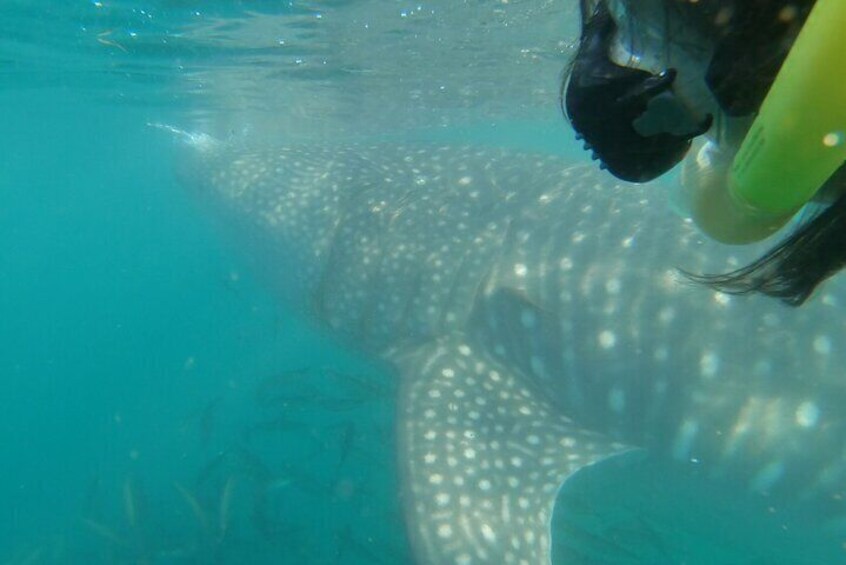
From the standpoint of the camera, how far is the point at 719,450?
14.7 ft

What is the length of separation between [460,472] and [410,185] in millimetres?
3099

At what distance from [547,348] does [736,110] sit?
4.04 metres

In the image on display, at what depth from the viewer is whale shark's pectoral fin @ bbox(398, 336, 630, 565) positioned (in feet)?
13.3

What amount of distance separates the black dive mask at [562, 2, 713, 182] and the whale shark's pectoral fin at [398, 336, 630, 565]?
328 centimetres

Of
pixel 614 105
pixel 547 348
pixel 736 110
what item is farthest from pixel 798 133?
pixel 547 348

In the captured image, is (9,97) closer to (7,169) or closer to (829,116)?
(829,116)

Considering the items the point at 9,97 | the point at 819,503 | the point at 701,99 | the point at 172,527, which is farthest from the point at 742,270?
the point at 9,97

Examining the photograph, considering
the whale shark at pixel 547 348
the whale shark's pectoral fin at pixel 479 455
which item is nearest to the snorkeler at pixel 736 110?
the whale shark's pectoral fin at pixel 479 455

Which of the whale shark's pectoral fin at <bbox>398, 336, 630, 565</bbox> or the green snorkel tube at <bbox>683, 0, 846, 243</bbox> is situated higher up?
the green snorkel tube at <bbox>683, 0, 846, 243</bbox>

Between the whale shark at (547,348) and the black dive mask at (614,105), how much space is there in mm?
3277

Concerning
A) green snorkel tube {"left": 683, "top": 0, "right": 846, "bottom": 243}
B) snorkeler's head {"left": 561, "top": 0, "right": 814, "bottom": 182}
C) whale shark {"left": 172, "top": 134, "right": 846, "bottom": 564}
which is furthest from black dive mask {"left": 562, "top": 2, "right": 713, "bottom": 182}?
whale shark {"left": 172, "top": 134, "right": 846, "bottom": 564}

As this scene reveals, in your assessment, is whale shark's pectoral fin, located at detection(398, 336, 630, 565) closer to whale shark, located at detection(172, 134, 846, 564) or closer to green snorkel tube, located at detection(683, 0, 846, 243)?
whale shark, located at detection(172, 134, 846, 564)

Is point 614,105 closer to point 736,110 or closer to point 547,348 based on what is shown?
point 736,110

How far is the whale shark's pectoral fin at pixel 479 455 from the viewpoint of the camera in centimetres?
407
